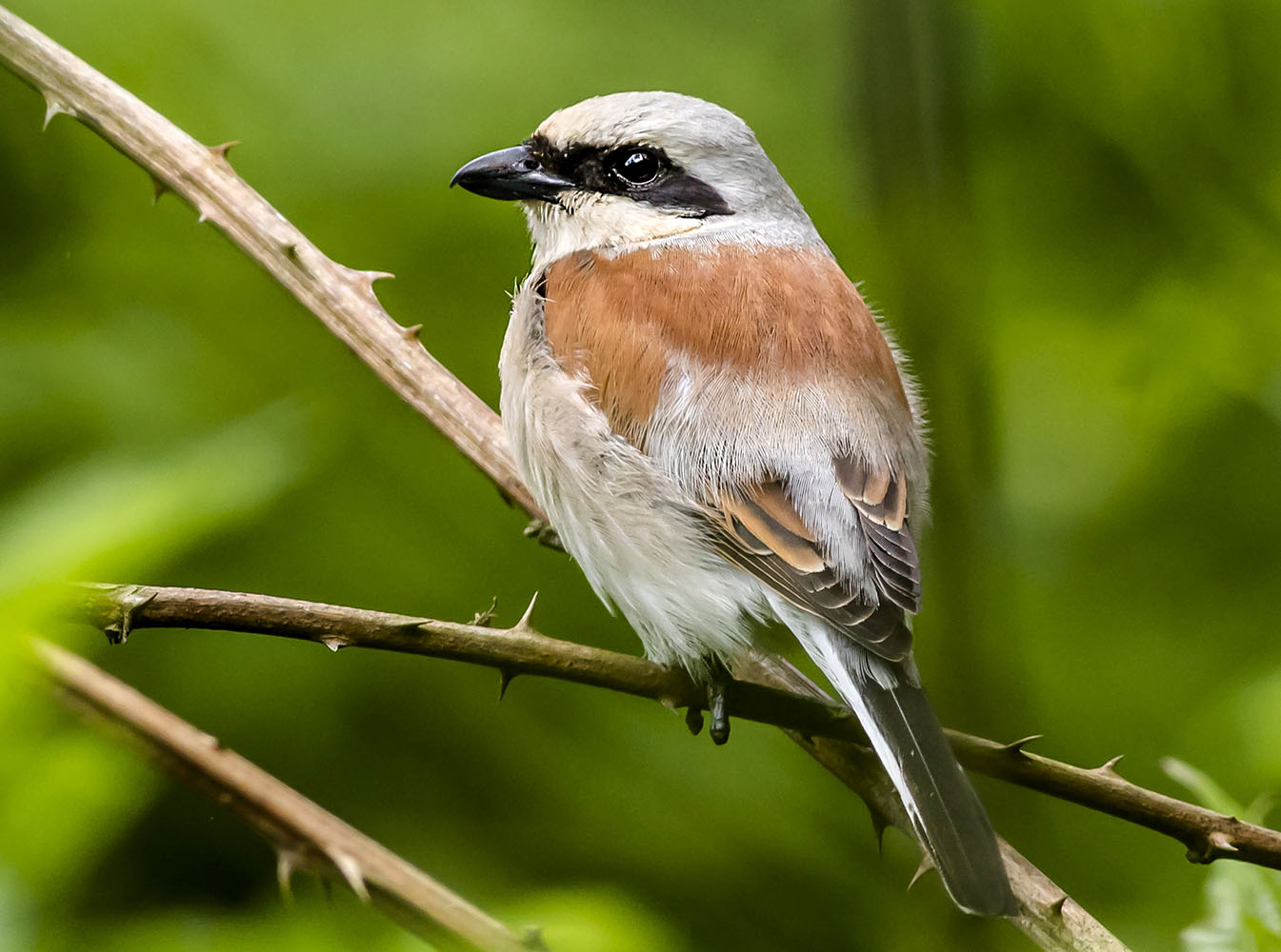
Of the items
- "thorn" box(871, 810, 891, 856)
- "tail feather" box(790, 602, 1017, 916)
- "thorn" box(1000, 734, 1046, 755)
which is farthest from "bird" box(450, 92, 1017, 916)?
"thorn" box(1000, 734, 1046, 755)

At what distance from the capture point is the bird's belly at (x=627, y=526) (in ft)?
7.48

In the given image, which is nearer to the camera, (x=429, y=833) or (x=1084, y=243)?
(x=429, y=833)

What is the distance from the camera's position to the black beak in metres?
2.75

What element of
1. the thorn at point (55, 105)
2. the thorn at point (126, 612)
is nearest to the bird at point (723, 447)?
the thorn at point (55, 105)

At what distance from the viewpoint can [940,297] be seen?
1.70 metres

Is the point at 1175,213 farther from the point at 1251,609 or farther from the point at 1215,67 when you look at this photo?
the point at 1251,609

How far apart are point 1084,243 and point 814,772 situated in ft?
4.63

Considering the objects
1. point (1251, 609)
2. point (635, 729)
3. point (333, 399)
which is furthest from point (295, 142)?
point (1251, 609)

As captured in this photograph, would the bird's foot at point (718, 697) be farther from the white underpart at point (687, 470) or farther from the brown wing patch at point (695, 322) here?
the brown wing patch at point (695, 322)

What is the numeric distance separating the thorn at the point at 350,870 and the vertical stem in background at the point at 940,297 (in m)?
0.74

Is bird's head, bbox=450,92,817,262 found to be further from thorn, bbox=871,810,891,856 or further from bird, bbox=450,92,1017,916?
thorn, bbox=871,810,891,856

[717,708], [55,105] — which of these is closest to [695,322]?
[717,708]

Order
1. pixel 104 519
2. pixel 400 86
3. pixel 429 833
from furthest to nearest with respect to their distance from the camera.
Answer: pixel 400 86, pixel 429 833, pixel 104 519

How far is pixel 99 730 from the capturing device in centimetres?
139
